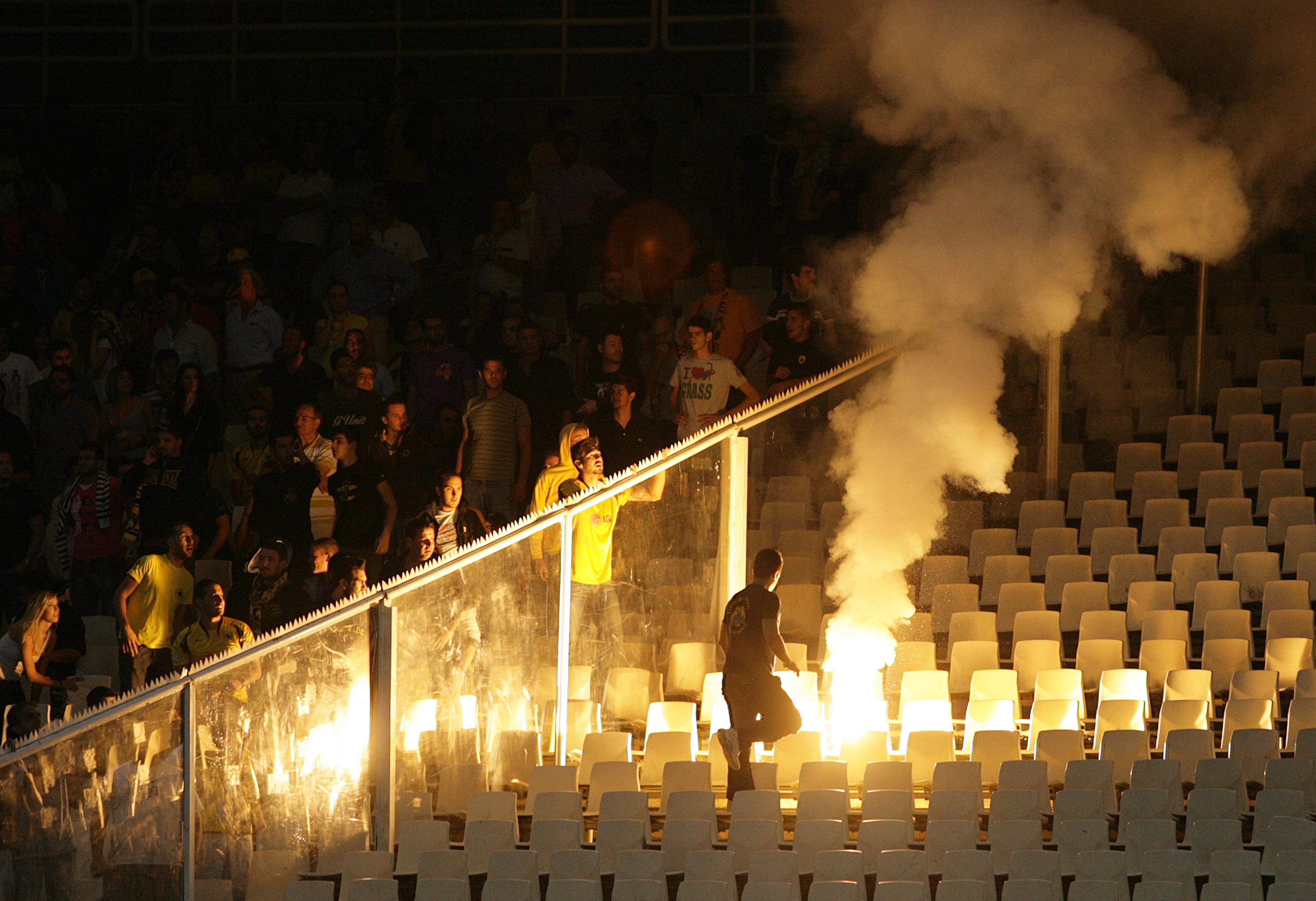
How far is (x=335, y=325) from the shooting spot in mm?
10680

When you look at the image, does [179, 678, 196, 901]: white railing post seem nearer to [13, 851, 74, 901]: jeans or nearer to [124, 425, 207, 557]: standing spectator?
[13, 851, 74, 901]: jeans

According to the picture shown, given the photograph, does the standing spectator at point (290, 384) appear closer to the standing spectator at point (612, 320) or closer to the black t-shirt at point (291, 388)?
the black t-shirt at point (291, 388)

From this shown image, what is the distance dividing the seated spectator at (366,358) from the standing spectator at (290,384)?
9.3 inches

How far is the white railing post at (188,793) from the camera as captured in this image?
6719 millimetres

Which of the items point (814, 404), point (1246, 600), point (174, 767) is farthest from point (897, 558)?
point (174, 767)

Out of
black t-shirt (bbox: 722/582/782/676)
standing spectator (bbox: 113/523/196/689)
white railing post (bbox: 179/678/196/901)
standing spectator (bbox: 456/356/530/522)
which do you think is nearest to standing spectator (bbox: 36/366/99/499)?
standing spectator (bbox: 113/523/196/689)

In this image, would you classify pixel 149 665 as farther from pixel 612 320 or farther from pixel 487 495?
pixel 612 320

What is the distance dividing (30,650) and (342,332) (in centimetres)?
285

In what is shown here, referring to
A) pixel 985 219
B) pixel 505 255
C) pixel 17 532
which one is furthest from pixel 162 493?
pixel 985 219

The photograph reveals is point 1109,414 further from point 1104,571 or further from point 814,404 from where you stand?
point 814,404

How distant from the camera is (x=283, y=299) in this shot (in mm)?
11398

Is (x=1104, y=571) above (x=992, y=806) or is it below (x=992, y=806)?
above

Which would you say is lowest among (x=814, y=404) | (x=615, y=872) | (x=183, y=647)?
(x=615, y=872)

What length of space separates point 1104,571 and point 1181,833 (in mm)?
2225
